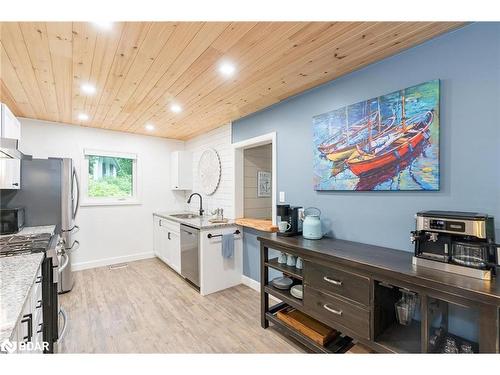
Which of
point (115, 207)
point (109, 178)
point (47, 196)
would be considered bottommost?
point (115, 207)

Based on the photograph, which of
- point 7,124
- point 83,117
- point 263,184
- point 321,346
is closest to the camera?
point 321,346

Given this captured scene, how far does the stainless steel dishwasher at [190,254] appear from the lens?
307cm

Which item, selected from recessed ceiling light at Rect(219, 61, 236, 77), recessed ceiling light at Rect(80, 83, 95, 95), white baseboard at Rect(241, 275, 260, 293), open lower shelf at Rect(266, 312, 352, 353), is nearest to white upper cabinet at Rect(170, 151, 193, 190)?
recessed ceiling light at Rect(80, 83, 95, 95)

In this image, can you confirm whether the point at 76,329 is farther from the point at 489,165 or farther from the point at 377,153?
the point at 489,165

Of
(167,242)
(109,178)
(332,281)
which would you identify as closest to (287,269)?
(332,281)

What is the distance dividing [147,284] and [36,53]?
9.63 ft

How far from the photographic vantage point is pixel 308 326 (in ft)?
6.54

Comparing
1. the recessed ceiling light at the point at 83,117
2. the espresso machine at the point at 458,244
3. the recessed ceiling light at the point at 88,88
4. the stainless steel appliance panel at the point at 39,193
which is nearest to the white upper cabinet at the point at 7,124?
the stainless steel appliance panel at the point at 39,193

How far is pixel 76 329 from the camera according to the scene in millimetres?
2273

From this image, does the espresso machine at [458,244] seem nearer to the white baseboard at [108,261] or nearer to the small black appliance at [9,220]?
the small black appliance at [9,220]

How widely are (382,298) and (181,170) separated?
158 inches

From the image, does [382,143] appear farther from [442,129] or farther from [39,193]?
[39,193]

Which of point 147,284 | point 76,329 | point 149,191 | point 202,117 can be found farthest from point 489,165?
point 149,191

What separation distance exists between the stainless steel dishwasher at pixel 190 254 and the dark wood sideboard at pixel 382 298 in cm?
138
